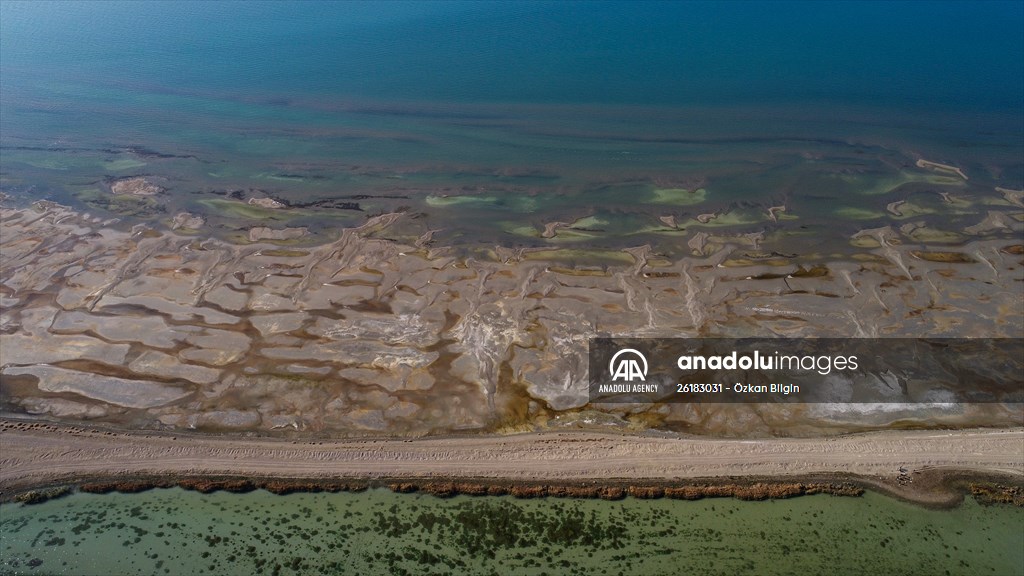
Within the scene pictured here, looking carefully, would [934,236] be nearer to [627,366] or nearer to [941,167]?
[941,167]

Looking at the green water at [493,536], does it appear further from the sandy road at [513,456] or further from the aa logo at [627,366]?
the aa logo at [627,366]

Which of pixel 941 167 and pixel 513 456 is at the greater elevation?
pixel 941 167

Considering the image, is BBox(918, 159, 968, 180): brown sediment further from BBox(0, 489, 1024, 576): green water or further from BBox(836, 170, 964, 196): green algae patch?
BBox(0, 489, 1024, 576): green water

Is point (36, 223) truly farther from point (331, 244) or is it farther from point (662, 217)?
point (662, 217)

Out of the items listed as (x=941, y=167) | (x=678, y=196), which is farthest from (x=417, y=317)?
(x=941, y=167)

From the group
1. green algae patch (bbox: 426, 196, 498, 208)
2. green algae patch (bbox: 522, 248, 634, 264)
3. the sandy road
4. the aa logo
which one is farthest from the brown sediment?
green algae patch (bbox: 426, 196, 498, 208)

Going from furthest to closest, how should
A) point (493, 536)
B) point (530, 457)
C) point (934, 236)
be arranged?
point (934, 236), point (530, 457), point (493, 536)
